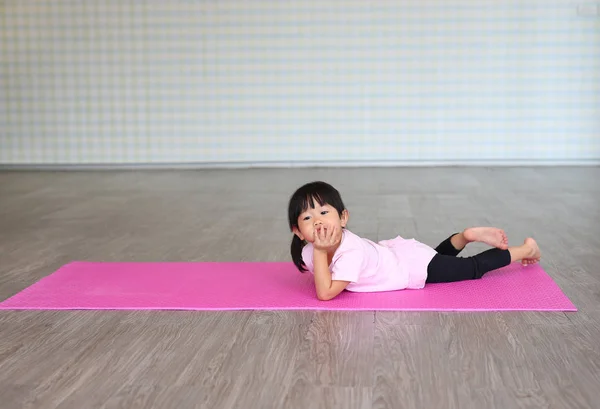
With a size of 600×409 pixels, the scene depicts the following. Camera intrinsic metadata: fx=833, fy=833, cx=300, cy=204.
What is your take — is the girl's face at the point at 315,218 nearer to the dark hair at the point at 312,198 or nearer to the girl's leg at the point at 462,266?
the dark hair at the point at 312,198

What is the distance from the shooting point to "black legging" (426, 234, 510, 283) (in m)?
2.70

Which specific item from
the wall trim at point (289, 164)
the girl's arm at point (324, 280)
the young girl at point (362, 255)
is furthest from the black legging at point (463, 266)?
the wall trim at point (289, 164)

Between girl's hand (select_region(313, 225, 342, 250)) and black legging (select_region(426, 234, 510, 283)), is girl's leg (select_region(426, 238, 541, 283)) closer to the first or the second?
black legging (select_region(426, 234, 510, 283))

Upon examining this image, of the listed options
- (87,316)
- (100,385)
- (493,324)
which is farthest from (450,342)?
(87,316)

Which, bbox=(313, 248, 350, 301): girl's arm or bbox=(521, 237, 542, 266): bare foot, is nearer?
bbox=(313, 248, 350, 301): girl's arm

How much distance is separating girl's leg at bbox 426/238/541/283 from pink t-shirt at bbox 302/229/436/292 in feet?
0.14

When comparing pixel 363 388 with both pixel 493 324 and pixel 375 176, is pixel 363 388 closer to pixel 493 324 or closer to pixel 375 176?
pixel 493 324

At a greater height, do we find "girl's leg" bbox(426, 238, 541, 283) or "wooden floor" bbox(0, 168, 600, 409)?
"girl's leg" bbox(426, 238, 541, 283)

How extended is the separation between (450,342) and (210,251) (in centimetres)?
149

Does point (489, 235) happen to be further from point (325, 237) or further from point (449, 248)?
point (325, 237)

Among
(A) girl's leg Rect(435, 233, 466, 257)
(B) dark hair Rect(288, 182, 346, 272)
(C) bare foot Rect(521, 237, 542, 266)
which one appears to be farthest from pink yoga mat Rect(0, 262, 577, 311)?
(B) dark hair Rect(288, 182, 346, 272)

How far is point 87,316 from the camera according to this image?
2.44m

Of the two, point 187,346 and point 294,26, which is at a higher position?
point 294,26

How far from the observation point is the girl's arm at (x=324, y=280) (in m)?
2.47
